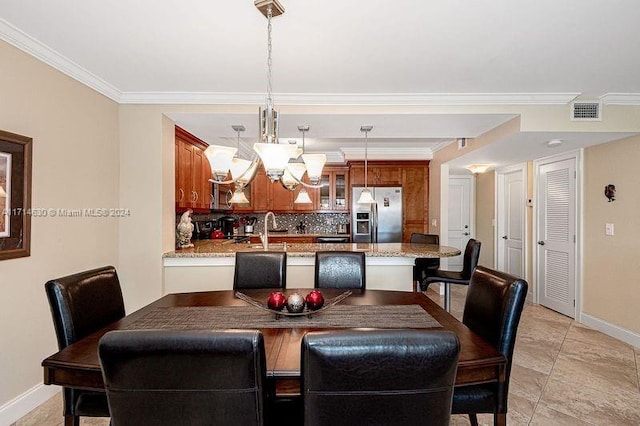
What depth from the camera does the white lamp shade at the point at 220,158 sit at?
2113 mm

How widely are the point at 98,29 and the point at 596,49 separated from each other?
123 inches

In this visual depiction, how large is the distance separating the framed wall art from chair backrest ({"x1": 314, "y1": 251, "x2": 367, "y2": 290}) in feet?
6.28

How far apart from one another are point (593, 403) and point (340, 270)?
75.0 inches

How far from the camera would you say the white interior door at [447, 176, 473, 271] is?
6.72 m

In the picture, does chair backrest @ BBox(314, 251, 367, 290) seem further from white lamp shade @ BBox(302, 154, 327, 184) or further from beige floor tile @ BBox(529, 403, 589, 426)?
beige floor tile @ BBox(529, 403, 589, 426)

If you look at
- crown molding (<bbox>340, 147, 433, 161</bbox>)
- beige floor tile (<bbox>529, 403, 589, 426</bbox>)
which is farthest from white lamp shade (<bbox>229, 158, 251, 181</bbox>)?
crown molding (<bbox>340, 147, 433, 161</bbox>)

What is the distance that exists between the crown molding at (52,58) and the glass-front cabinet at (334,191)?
388 cm

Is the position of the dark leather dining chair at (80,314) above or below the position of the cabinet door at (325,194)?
below

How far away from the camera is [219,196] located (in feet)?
17.6

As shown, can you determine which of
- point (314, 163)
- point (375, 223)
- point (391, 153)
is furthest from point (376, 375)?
point (391, 153)

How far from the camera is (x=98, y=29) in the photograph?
2.08 meters

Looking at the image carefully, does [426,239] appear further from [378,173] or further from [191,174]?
[191,174]

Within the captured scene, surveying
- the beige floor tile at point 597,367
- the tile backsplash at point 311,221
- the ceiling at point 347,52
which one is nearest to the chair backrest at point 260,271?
the ceiling at point 347,52

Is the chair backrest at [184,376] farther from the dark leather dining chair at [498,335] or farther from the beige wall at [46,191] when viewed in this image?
the beige wall at [46,191]
